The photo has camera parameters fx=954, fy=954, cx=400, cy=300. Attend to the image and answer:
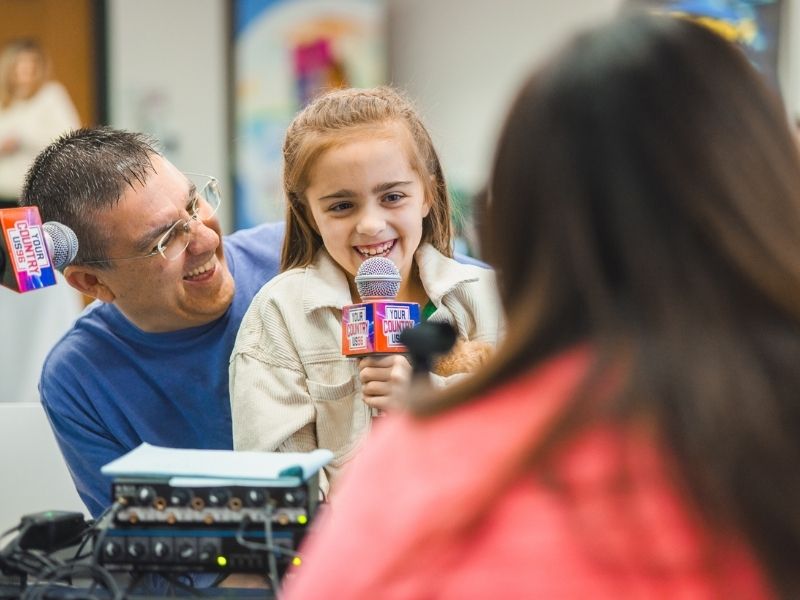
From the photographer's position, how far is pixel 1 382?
3.24 meters

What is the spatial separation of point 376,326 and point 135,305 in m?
0.78

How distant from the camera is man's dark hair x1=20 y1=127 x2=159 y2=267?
6.52 feet

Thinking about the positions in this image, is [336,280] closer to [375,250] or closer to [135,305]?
[375,250]

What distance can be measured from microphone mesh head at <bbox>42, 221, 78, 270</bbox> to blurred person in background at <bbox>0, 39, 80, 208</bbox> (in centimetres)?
292

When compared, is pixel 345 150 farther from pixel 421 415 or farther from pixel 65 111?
pixel 65 111

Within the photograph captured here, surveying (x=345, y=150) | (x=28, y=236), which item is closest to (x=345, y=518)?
(x=28, y=236)

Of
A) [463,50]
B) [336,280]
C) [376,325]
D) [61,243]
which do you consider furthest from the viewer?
[463,50]

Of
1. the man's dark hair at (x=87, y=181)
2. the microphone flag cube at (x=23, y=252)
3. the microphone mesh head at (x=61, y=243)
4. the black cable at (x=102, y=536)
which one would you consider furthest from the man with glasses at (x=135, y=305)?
the black cable at (x=102, y=536)

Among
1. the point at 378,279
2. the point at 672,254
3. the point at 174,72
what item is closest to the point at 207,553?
the point at 378,279

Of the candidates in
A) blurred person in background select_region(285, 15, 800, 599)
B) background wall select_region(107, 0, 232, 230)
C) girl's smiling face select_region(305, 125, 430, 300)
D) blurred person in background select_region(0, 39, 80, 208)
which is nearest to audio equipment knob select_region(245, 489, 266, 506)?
blurred person in background select_region(285, 15, 800, 599)

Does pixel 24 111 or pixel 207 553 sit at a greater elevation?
pixel 24 111

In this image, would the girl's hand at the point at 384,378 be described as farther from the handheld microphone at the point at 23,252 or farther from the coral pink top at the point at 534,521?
the coral pink top at the point at 534,521

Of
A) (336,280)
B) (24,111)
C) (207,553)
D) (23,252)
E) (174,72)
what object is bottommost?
(207,553)

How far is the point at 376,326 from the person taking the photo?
1520mm
